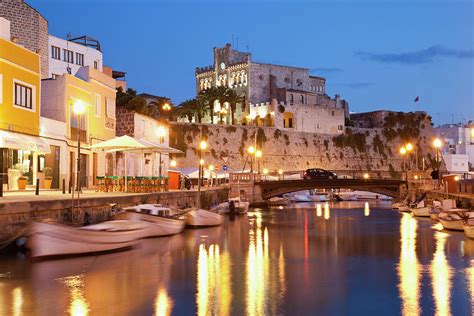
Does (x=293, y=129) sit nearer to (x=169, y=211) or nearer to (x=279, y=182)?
(x=279, y=182)

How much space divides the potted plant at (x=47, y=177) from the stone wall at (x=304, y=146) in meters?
37.5

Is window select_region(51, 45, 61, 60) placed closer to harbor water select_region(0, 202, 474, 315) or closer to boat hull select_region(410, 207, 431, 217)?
harbor water select_region(0, 202, 474, 315)

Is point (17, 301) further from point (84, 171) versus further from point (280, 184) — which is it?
point (280, 184)

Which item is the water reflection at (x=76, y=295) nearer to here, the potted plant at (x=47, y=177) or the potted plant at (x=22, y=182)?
the potted plant at (x=22, y=182)

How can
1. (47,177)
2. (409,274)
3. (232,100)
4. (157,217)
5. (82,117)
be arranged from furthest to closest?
(232,100) → (82,117) → (47,177) → (157,217) → (409,274)

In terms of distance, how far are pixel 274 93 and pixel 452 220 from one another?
66.7 meters

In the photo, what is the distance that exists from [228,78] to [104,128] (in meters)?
60.3

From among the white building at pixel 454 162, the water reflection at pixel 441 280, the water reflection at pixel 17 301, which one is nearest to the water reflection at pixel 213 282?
the water reflection at pixel 17 301

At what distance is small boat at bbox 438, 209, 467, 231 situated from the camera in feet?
95.8

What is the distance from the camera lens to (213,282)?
1628 cm

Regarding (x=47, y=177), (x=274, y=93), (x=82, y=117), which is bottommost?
(x=47, y=177)

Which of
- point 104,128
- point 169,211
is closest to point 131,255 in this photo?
point 169,211

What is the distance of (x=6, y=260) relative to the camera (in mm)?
18250

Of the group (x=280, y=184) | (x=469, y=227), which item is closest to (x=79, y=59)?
(x=280, y=184)
